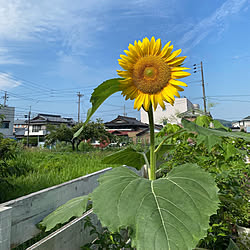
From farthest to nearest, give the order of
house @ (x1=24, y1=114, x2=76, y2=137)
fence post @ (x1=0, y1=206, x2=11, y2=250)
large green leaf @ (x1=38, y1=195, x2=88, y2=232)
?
house @ (x1=24, y1=114, x2=76, y2=137), fence post @ (x1=0, y1=206, x2=11, y2=250), large green leaf @ (x1=38, y1=195, x2=88, y2=232)

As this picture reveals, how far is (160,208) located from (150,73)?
1.62ft

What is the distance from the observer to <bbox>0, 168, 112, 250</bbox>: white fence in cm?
111

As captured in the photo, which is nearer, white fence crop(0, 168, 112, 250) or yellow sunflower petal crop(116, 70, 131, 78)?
yellow sunflower petal crop(116, 70, 131, 78)

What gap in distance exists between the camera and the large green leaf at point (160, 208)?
583mm

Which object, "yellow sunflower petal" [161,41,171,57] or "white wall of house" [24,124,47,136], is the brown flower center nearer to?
"yellow sunflower petal" [161,41,171,57]

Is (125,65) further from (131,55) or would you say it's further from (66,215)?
(66,215)

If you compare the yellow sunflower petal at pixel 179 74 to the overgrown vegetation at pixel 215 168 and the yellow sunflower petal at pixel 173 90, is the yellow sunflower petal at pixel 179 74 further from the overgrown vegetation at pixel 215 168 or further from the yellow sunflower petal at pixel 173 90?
the overgrown vegetation at pixel 215 168

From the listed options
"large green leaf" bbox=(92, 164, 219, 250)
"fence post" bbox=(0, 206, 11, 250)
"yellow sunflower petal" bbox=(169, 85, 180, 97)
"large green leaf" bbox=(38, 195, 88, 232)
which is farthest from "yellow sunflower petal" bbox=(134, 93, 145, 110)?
"fence post" bbox=(0, 206, 11, 250)

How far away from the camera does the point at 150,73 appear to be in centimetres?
83

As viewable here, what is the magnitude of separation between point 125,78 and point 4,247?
1075 mm

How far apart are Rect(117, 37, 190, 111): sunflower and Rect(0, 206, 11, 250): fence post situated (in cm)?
87

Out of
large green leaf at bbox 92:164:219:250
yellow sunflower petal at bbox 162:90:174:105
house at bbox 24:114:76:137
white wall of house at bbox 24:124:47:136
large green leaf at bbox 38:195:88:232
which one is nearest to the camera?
large green leaf at bbox 92:164:219:250

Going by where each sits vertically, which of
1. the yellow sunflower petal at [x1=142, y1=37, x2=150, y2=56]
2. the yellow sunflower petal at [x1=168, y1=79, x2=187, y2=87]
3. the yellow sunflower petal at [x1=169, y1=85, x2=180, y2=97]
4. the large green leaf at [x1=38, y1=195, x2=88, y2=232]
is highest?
the yellow sunflower petal at [x1=142, y1=37, x2=150, y2=56]

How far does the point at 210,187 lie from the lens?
0.70m
